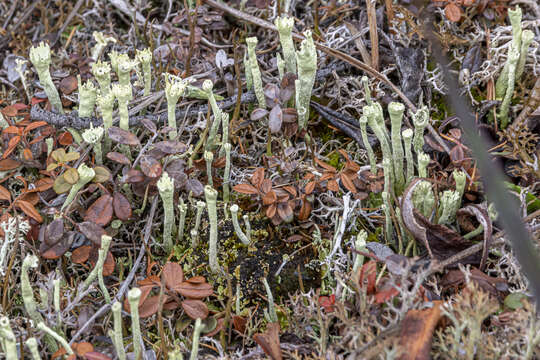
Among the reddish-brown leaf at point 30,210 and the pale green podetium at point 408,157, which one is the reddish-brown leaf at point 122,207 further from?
the pale green podetium at point 408,157

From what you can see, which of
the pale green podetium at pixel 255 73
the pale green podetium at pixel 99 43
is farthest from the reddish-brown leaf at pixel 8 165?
the pale green podetium at pixel 255 73

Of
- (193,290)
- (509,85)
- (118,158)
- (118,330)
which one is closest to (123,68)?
(118,158)

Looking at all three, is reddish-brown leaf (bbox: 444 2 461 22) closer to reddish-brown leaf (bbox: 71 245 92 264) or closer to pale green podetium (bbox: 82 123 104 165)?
pale green podetium (bbox: 82 123 104 165)

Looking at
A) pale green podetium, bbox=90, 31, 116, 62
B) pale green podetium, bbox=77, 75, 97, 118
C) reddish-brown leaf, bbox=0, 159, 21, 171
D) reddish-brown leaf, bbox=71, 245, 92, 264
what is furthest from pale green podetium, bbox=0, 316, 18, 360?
pale green podetium, bbox=90, 31, 116, 62

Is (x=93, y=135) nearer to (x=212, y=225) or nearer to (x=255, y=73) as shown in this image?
(x=212, y=225)

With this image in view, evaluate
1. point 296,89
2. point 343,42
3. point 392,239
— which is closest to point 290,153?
point 296,89

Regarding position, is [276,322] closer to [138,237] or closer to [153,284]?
[153,284]
